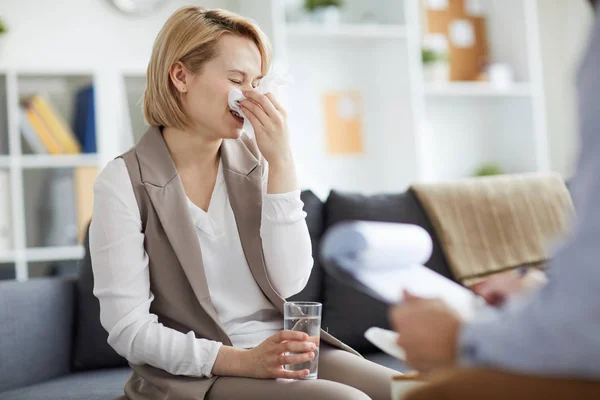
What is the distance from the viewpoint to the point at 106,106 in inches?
124

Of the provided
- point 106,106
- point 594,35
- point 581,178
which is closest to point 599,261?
point 581,178

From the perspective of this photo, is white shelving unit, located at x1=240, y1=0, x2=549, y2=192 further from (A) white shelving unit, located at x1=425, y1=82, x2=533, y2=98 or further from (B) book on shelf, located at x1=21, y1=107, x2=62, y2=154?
(B) book on shelf, located at x1=21, y1=107, x2=62, y2=154

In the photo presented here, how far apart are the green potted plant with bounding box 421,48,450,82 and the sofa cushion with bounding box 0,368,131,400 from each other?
2364 mm

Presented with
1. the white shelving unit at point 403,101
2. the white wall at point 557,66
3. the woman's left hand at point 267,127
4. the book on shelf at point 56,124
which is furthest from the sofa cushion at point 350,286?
the white wall at point 557,66

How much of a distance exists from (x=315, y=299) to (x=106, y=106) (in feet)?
5.31

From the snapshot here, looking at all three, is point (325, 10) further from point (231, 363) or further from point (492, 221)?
point (231, 363)

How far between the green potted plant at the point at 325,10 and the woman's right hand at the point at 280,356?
8.28 feet

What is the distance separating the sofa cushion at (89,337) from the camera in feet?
6.31

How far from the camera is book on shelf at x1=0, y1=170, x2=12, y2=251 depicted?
303 centimetres

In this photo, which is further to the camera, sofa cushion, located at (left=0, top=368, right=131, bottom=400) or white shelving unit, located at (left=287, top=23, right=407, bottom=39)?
white shelving unit, located at (left=287, top=23, right=407, bottom=39)

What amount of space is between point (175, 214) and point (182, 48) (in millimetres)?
355

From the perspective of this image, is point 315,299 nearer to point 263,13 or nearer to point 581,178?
point 581,178

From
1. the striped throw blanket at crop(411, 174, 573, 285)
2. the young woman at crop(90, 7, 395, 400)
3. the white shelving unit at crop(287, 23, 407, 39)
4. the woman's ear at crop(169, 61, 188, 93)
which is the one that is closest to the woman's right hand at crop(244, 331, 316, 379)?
the young woman at crop(90, 7, 395, 400)

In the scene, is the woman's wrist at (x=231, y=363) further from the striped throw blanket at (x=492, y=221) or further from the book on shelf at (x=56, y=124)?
the book on shelf at (x=56, y=124)
